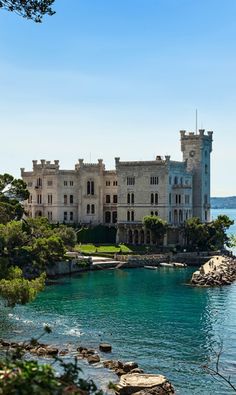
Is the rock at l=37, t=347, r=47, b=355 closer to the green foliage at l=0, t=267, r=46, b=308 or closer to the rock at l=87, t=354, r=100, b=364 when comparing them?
the rock at l=87, t=354, r=100, b=364

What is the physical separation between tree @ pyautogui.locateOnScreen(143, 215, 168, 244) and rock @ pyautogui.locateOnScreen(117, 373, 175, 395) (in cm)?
6963

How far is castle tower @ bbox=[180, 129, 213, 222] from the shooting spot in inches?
4547

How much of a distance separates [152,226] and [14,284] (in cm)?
6064

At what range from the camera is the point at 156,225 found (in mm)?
104125

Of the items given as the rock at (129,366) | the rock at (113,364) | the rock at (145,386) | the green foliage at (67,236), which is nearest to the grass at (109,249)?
the green foliage at (67,236)

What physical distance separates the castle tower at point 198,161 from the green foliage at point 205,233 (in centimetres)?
885

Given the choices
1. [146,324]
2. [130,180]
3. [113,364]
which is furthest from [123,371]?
[130,180]

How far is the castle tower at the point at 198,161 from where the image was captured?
116 metres

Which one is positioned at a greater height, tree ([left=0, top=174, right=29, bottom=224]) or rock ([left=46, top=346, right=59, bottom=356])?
tree ([left=0, top=174, right=29, bottom=224])

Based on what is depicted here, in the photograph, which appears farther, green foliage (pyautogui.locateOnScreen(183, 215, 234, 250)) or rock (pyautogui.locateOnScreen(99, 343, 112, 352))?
green foliage (pyautogui.locateOnScreen(183, 215, 234, 250))

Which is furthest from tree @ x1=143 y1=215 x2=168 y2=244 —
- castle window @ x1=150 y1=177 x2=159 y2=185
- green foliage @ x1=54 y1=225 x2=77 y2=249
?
green foliage @ x1=54 y1=225 x2=77 y2=249

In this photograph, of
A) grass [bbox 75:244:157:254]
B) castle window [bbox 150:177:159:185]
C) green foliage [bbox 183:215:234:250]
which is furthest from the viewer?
castle window [bbox 150:177:159:185]

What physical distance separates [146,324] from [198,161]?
6655cm

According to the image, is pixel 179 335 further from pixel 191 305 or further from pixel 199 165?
pixel 199 165
